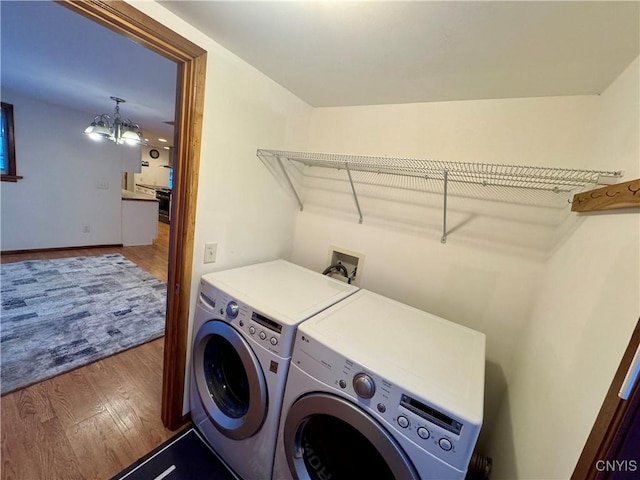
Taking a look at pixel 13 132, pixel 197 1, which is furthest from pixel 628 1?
pixel 13 132

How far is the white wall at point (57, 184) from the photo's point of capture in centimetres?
342

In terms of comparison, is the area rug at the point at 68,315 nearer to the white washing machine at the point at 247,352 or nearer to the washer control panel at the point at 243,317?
the white washing machine at the point at 247,352

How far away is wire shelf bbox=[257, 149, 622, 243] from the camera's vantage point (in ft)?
3.08

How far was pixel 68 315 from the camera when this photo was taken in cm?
229

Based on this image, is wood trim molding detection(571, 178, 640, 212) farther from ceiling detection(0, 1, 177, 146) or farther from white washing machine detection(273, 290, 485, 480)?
ceiling detection(0, 1, 177, 146)

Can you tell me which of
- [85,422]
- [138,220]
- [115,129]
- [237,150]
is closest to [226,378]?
[85,422]

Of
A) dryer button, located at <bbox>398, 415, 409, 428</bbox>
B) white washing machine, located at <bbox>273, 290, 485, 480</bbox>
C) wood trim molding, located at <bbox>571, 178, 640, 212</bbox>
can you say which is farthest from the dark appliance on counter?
wood trim molding, located at <bbox>571, 178, 640, 212</bbox>

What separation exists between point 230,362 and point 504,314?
1432 millimetres

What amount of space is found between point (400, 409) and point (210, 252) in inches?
45.6

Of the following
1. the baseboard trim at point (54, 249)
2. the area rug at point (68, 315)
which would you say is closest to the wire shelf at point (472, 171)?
the area rug at point (68, 315)

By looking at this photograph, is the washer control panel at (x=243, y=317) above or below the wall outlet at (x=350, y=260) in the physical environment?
below

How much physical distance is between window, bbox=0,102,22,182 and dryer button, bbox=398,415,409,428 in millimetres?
5237

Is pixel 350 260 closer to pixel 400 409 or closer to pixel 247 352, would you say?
pixel 247 352

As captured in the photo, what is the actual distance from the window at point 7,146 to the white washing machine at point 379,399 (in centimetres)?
487
